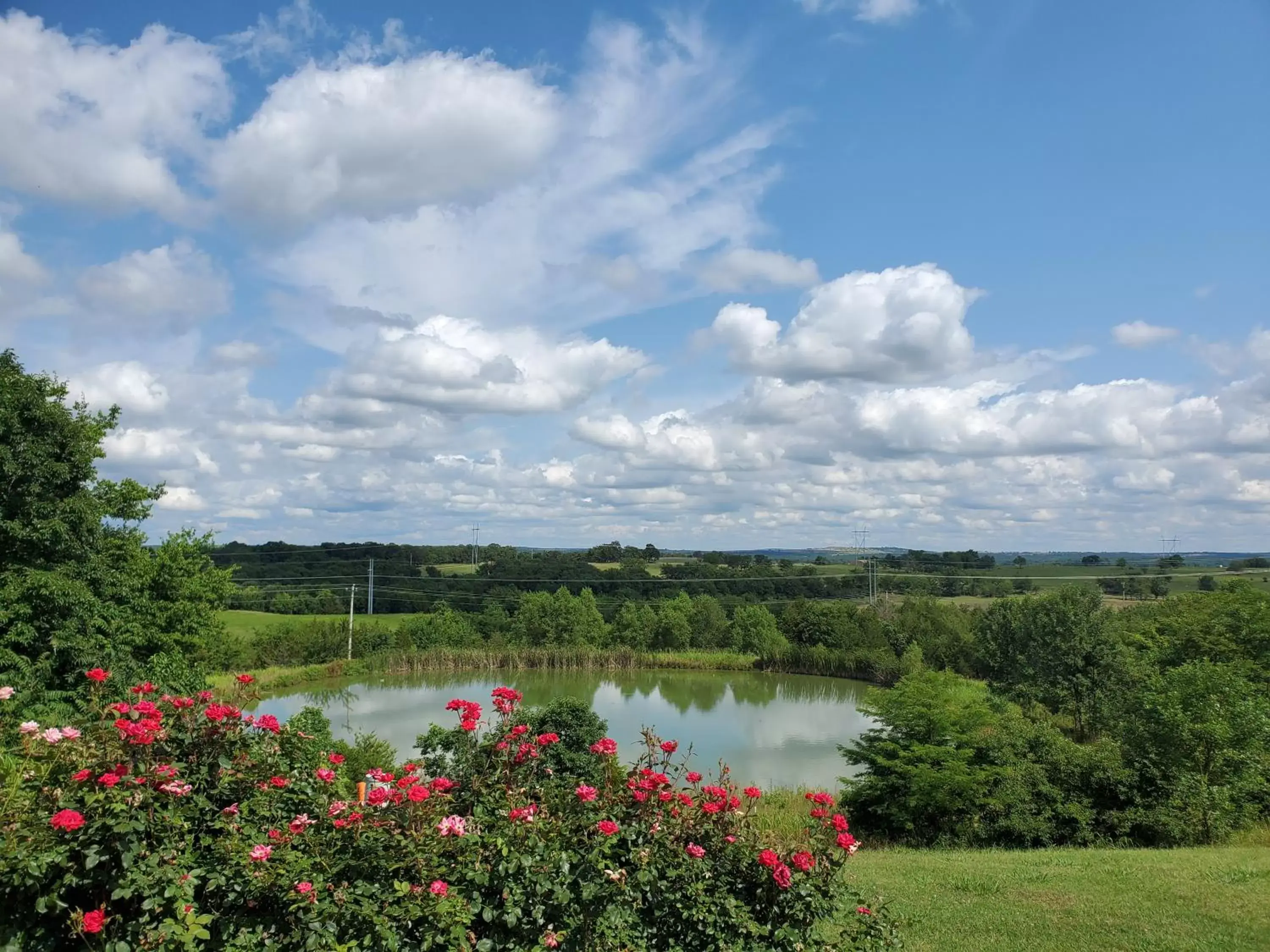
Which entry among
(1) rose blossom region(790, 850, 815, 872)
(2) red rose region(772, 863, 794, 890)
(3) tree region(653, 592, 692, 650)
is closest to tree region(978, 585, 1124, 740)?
(1) rose blossom region(790, 850, 815, 872)

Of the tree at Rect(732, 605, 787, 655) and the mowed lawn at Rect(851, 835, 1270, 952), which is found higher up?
the mowed lawn at Rect(851, 835, 1270, 952)

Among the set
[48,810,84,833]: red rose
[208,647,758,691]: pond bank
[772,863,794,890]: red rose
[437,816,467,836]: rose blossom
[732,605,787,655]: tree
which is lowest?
[208,647,758,691]: pond bank

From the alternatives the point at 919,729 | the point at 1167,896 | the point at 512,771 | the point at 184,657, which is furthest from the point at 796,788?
the point at 184,657

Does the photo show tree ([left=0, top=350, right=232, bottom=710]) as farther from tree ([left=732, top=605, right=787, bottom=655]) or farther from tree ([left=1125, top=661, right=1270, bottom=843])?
tree ([left=732, top=605, right=787, bottom=655])

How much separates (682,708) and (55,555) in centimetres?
2261

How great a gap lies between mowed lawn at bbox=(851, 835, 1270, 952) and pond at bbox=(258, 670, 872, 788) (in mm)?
6135

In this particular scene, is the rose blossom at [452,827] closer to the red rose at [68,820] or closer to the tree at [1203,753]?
the red rose at [68,820]

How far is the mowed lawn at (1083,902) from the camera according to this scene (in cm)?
493

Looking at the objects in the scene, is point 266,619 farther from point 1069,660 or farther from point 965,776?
point 965,776

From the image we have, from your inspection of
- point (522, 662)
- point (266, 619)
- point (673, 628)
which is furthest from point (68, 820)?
point (266, 619)

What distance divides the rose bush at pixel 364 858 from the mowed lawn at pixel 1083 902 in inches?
108

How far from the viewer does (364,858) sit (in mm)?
2725

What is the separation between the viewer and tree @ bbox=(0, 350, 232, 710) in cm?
1305

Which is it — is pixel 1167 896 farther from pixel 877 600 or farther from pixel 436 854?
pixel 877 600
